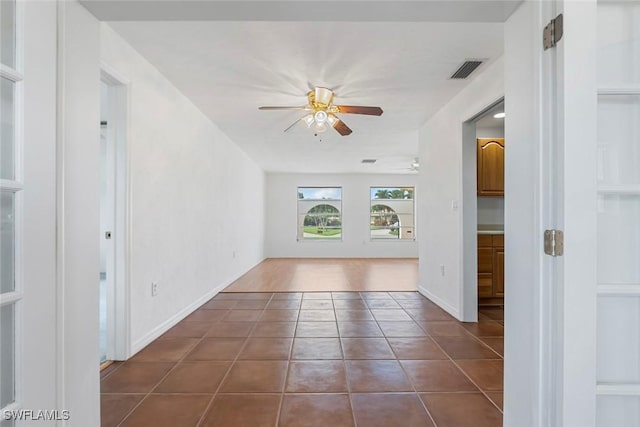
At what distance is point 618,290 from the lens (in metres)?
1.06

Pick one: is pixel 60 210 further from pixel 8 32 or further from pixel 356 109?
pixel 356 109

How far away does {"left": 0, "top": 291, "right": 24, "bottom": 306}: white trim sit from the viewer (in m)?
0.94

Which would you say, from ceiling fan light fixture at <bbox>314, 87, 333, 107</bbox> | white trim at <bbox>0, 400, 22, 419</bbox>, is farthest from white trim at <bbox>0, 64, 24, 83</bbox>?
ceiling fan light fixture at <bbox>314, 87, 333, 107</bbox>

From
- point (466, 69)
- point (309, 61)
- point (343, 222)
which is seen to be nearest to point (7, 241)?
point (309, 61)

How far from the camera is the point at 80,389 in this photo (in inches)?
48.9

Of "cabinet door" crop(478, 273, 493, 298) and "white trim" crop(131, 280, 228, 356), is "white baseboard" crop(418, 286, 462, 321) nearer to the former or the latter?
"cabinet door" crop(478, 273, 493, 298)

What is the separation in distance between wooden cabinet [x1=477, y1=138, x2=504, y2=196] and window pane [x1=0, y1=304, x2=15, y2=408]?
4434 millimetres

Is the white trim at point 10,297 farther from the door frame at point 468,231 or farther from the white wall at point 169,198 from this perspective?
the door frame at point 468,231

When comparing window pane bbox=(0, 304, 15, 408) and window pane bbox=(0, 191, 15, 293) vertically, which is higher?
window pane bbox=(0, 191, 15, 293)

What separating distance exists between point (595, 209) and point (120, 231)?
282cm

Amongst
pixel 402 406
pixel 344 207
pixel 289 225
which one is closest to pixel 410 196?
pixel 344 207

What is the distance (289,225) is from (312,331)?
20.1 ft

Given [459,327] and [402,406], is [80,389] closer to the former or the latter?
[402,406]

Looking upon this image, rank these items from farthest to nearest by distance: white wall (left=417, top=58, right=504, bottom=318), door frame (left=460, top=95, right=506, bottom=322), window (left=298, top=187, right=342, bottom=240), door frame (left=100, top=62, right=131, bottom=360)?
window (left=298, top=187, right=342, bottom=240), door frame (left=460, top=95, right=506, bottom=322), white wall (left=417, top=58, right=504, bottom=318), door frame (left=100, top=62, right=131, bottom=360)
